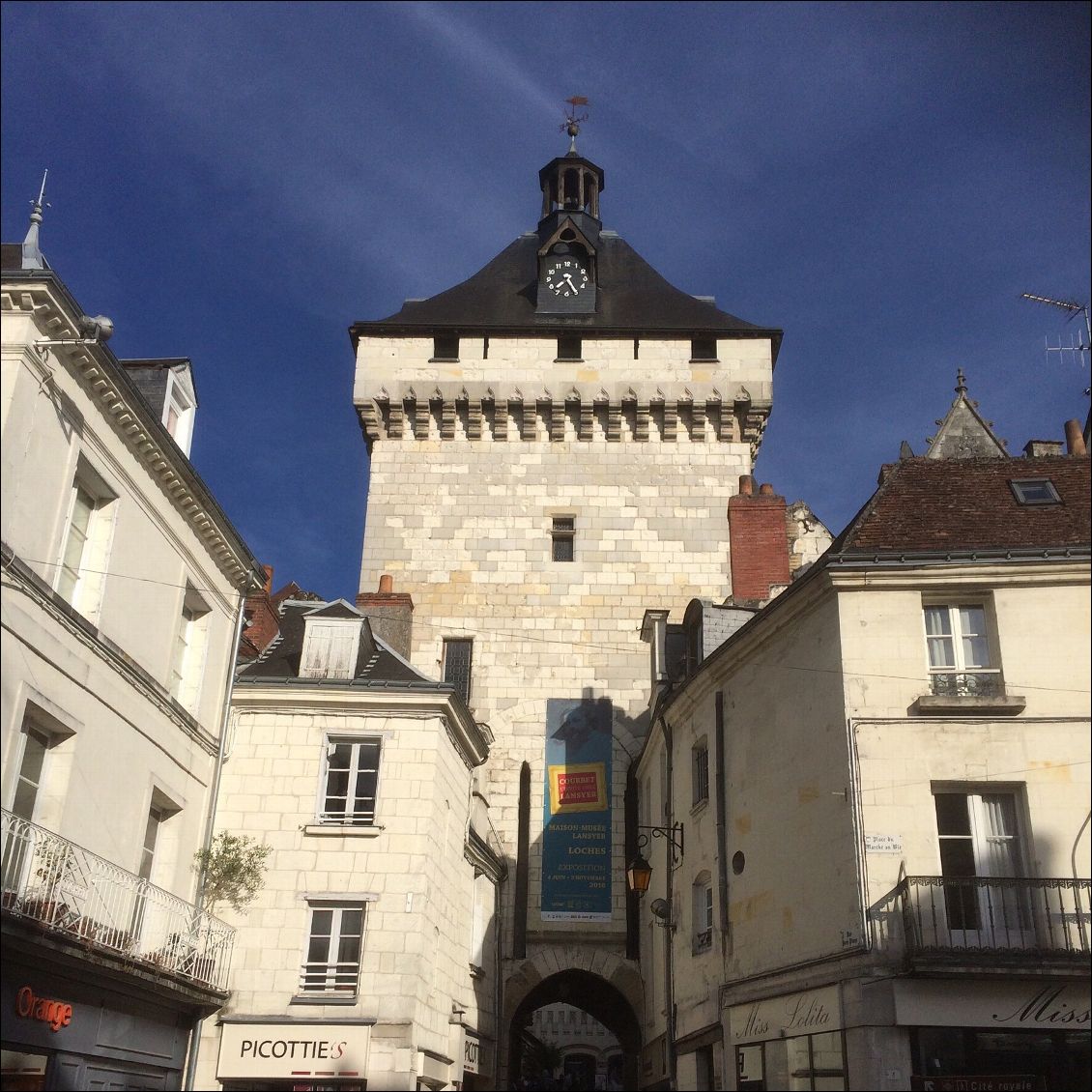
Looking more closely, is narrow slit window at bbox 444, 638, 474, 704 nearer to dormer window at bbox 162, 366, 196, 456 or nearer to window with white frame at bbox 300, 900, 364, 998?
window with white frame at bbox 300, 900, 364, 998

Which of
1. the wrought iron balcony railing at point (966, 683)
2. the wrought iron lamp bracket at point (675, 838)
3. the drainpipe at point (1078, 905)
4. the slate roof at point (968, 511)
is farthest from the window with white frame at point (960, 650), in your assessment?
the wrought iron lamp bracket at point (675, 838)

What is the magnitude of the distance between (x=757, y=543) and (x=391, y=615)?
753 cm

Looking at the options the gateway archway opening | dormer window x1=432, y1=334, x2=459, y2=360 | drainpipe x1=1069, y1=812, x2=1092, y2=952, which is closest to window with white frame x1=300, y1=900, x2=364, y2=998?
the gateway archway opening

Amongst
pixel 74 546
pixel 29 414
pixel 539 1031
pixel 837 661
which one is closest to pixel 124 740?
pixel 74 546

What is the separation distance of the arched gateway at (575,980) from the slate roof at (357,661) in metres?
7.38

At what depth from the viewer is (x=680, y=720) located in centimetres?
1905

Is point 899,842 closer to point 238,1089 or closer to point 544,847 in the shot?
point 238,1089

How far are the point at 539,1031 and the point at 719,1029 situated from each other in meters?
29.1

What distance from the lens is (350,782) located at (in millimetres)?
16250

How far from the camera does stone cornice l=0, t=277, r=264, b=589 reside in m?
11.4

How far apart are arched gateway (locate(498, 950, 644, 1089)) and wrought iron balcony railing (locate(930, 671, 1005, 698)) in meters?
10.5

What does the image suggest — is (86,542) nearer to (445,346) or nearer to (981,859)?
(981,859)

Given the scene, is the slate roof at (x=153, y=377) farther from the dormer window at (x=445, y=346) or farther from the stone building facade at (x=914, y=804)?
the dormer window at (x=445, y=346)

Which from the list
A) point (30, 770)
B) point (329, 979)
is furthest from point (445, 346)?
point (30, 770)
